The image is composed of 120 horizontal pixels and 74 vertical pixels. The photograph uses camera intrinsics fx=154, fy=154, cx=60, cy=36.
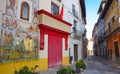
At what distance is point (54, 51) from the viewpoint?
46.6ft

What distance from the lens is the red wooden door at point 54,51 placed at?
13.4 metres

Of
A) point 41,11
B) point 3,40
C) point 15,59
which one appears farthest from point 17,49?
point 41,11

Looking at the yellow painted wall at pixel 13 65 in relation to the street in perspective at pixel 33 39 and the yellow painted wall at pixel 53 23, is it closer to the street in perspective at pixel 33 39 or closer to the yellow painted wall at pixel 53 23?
the street in perspective at pixel 33 39

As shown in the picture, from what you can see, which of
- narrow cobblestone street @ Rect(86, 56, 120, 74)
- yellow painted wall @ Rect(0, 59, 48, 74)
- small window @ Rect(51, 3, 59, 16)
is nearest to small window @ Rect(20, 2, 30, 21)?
yellow painted wall @ Rect(0, 59, 48, 74)

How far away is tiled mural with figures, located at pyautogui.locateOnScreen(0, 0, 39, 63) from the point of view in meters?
8.45

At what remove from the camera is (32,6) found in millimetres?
11125

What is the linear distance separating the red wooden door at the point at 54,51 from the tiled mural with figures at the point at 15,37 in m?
2.30

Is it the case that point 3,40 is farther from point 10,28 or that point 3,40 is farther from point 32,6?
point 32,6

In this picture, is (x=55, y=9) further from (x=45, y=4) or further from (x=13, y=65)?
(x=13, y=65)

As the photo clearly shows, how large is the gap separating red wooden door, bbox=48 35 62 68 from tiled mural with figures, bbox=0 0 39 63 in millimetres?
2305

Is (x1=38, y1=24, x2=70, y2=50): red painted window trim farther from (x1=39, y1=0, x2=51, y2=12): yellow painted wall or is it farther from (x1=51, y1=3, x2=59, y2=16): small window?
(x1=51, y1=3, x2=59, y2=16): small window

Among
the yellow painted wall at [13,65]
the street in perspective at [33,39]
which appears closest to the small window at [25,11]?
the street in perspective at [33,39]

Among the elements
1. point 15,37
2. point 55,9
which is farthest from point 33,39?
point 55,9

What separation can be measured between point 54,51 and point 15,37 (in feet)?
18.2
